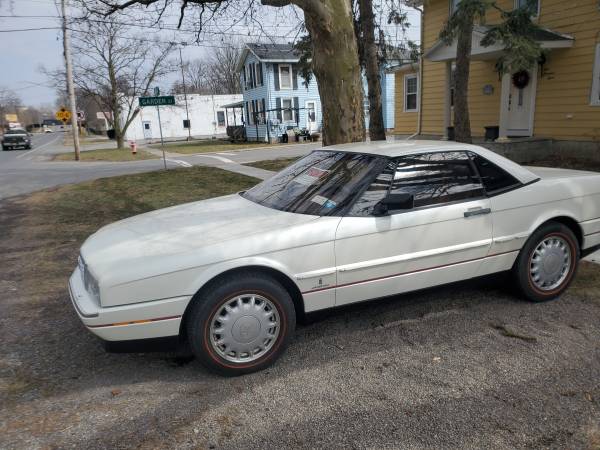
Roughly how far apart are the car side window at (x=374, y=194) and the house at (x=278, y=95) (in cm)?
2979

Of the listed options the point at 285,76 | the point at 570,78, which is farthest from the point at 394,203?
the point at 285,76

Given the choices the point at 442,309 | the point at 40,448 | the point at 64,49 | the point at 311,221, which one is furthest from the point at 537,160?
the point at 64,49

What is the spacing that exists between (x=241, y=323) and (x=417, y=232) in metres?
1.46

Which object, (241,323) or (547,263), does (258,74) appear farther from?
(241,323)

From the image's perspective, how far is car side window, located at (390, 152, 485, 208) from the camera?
11.9 ft

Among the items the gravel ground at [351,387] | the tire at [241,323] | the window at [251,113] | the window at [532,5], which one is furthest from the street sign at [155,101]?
the window at [251,113]

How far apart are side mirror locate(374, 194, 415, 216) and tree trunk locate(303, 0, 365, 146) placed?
14.5ft

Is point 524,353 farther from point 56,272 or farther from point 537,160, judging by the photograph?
point 537,160

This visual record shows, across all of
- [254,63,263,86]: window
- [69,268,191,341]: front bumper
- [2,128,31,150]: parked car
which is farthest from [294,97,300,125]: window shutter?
[69,268,191,341]: front bumper

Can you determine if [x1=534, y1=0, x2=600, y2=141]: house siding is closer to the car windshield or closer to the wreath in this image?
the wreath

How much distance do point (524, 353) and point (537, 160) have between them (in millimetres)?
11440

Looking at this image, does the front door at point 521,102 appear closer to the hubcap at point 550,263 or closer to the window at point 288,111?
the hubcap at point 550,263

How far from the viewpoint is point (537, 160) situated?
43.2ft

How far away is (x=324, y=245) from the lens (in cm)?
323
